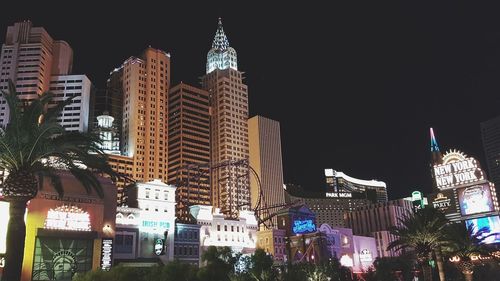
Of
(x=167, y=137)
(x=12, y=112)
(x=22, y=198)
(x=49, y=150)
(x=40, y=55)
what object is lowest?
(x=22, y=198)

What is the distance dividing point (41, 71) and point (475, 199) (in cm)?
14648

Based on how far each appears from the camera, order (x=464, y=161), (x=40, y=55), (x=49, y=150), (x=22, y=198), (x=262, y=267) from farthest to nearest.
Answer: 1. (x=40, y=55)
2. (x=464, y=161)
3. (x=262, y=267)
4. (x=49, y=150)
5. (x=22, y=198)

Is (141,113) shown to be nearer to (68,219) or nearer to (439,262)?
(68,219)

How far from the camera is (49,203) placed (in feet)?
191

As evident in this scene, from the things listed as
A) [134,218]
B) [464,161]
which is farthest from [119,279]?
[464,161]

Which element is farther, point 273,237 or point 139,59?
point 139,59

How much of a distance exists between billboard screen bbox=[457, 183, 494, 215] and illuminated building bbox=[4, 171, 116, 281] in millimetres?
92284

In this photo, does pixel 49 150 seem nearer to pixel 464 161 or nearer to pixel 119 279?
pixel 119 279

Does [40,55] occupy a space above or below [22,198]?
above

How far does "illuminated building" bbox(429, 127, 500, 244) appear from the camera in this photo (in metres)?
116

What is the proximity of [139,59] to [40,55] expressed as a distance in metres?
36.3

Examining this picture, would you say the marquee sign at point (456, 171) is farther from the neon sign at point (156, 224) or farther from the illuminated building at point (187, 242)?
the neon sign at point (156, 224)

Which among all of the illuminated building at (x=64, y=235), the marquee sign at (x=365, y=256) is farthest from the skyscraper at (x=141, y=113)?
the illuminated building at (x=64, y=235)

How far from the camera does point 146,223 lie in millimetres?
91000
